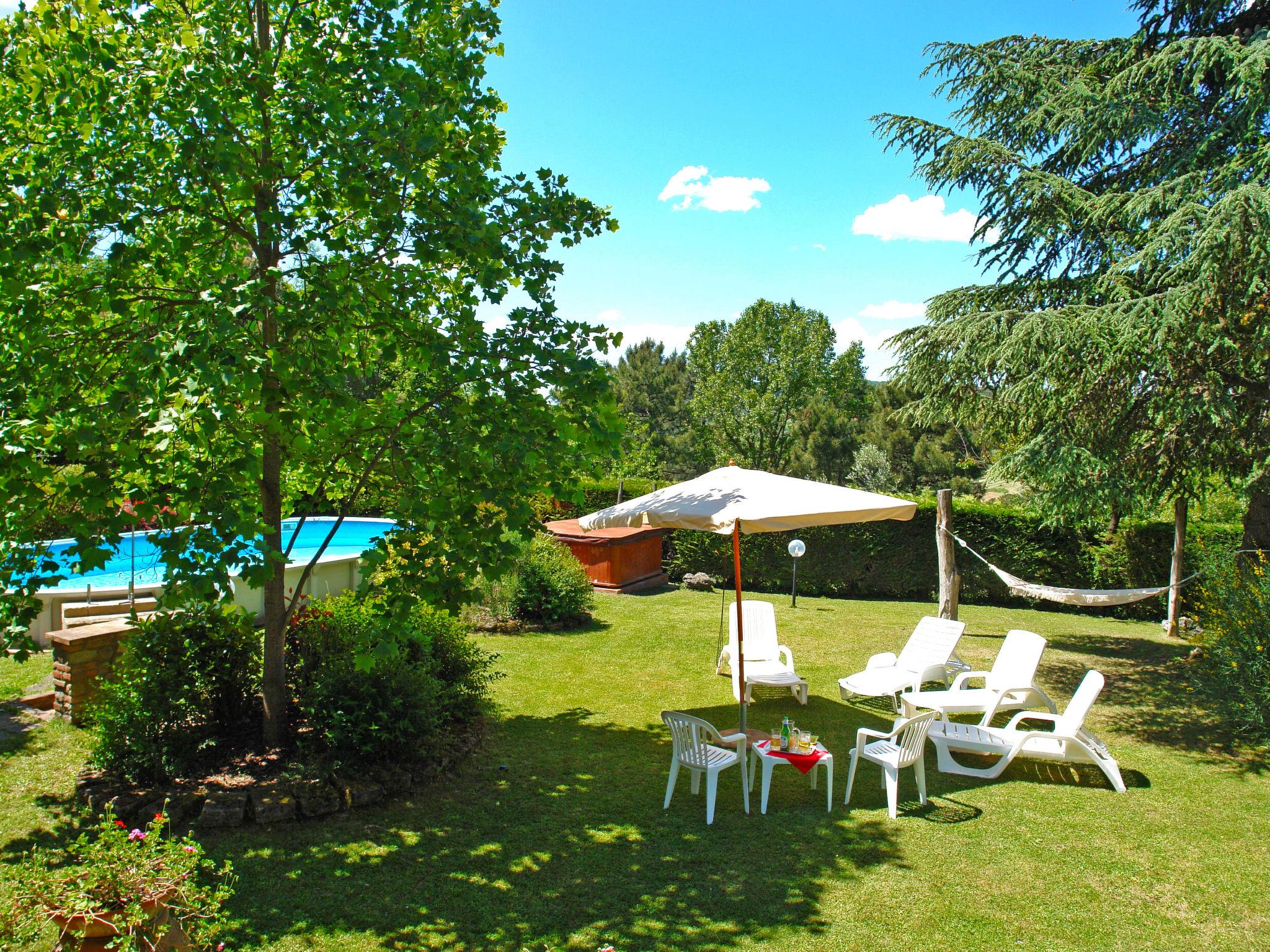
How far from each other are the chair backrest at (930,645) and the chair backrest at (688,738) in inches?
143

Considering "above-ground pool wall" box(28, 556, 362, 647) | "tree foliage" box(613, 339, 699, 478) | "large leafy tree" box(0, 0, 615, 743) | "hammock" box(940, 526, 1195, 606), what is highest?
"tree foliage" box(613, 339, 699, 478)

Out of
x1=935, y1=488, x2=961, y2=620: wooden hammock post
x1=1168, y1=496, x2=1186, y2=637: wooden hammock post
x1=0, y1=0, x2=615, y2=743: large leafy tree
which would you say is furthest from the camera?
x1=1168, y1=496, x2=1186, y2=637: wooden hammock post

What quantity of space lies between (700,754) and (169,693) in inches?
142

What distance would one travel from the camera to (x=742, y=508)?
5996 millimetres

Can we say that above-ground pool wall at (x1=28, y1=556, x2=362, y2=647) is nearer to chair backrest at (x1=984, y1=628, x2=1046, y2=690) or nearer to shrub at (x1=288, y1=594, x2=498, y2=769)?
shrub at (x1=288, y1=594, x2=498, y2=769)

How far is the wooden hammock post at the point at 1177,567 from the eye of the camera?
11523mm

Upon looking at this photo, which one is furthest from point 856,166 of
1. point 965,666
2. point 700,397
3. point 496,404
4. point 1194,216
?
point 700,397

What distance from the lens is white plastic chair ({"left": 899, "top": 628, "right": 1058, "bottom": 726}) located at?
6.72m

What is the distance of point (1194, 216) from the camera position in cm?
752

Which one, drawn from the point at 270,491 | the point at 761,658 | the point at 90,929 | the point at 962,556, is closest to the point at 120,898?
the point at 90,929

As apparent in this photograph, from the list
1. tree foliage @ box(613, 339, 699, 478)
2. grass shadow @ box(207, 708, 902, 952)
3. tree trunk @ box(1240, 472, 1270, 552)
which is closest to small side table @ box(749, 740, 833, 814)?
grass shadow @ box(207, 708, 902, 952)

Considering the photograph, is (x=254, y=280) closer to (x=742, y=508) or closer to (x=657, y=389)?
(x=742, y=508)

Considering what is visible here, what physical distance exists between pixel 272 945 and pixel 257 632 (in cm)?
272

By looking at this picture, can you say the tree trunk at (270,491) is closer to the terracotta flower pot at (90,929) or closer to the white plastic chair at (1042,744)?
the terracotta flower pot at (90,929)
